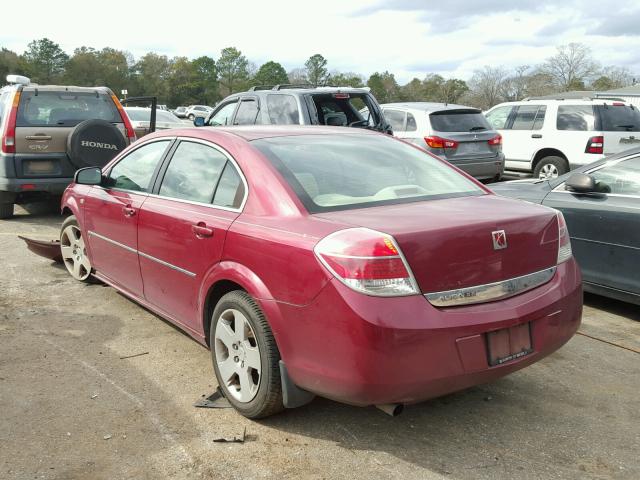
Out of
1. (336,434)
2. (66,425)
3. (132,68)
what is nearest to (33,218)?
(66,425)

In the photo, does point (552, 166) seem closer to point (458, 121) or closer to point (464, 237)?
point (458, 121)

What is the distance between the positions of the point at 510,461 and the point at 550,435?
374 mm

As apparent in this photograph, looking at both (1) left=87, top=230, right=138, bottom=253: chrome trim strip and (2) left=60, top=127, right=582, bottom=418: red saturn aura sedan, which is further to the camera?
(1) left=87, top=230, right=138, bottom=253: chrome trim strip

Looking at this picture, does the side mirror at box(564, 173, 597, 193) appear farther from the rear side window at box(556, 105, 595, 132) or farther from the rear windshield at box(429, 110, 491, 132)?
the rear side window at box(556, 105, 595, 132)

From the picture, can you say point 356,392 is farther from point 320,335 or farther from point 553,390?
point 553,390

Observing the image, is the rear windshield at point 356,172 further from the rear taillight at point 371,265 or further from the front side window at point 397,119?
the front side window at point 397,119

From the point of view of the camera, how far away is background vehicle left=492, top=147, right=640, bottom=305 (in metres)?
4.79

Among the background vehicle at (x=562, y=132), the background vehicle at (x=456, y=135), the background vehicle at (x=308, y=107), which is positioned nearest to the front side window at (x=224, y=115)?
the background vehicle at (x=308, y=107)

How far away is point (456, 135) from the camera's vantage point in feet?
34.2

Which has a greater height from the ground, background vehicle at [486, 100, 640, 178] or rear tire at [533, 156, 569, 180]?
background vehicle at [486, 100, 640, 178]

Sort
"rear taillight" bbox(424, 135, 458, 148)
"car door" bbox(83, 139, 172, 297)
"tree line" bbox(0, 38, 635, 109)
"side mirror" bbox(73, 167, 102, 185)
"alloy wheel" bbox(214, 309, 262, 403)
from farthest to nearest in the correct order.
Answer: "tree line" bbox(0, 38, 635, 109), "rear taillight" bbox(424, 135, 458, 148), "side mirror" bbox(73, 167, 102, 185), "car door" bbox(83, 139, 172, 297), "alloy wheel" bbox(214, 309, 262, 403)

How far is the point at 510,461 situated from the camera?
287 cm

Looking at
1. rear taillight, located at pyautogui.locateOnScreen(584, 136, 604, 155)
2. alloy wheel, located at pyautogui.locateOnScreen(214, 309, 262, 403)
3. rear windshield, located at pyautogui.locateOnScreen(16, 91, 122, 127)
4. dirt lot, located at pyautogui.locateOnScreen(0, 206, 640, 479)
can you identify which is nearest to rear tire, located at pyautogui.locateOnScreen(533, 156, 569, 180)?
rear taillight, located at pyautogui.locateOnScreen(584, 136, 604, 155)

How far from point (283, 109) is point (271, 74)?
135994 millimetres
